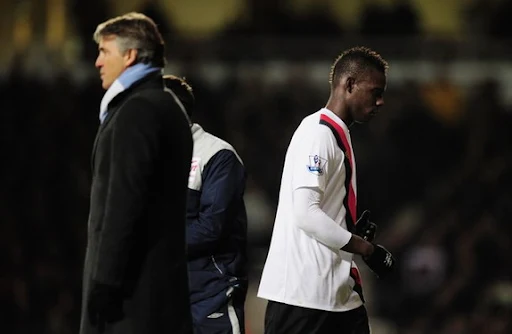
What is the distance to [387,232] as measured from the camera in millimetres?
10461

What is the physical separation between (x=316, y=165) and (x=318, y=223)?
9.9 inches

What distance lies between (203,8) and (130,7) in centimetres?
84

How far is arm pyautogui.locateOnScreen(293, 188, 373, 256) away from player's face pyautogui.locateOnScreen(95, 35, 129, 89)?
1.02 m

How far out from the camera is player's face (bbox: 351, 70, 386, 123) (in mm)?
5559

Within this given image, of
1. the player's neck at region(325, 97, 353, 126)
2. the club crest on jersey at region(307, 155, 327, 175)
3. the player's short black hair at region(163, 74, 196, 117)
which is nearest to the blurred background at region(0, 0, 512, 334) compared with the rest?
the player's short black hair at region(163, 74, 196, 117)

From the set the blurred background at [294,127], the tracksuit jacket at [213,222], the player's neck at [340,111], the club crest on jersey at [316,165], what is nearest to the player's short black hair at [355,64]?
the player's neck at [340,111]

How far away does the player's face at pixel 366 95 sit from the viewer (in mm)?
5559

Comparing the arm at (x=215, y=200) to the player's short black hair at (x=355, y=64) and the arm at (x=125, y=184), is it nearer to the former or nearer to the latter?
the player's short black hair at (x=355, y=64)

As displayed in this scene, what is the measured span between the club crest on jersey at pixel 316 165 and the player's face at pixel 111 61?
1.00 metres

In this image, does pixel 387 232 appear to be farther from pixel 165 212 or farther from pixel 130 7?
pixel 165 212

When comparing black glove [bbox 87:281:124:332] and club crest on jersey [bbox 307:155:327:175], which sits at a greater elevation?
club crest on jersey [bbox 307:155:327:175]

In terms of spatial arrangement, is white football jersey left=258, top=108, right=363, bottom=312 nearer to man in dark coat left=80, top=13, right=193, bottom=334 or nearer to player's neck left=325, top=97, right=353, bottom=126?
player's neck left=325, top=97, right=353, bottom=126

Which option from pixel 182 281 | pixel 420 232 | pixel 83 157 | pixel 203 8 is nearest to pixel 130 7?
pixel 203 8

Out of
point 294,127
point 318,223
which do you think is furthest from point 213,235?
point 294,127
